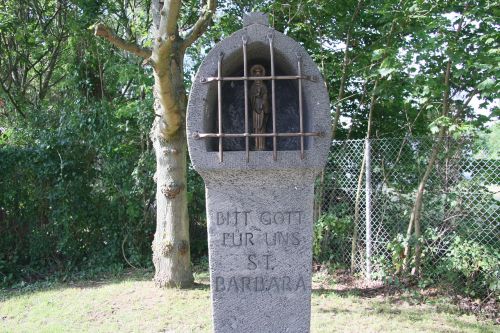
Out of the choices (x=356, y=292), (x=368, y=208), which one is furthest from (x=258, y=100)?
(x=356, y=292)

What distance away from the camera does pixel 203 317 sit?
18.1ft

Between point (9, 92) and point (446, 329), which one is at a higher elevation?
point (9, 92)

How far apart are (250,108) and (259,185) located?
2.04 feet

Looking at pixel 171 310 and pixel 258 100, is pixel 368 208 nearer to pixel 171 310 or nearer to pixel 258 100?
pixel 171 310

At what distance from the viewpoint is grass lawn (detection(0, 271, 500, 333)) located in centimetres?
522

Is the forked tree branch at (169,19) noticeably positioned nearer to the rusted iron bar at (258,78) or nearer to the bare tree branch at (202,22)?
the bare tree branch at (202,22)

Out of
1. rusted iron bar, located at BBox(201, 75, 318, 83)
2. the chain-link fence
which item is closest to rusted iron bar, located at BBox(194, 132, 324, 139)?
rusted iron bar, located at BBox(201, 75, 318, 83)

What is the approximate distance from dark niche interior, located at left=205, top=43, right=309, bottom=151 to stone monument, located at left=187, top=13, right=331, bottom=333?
0.02 meters

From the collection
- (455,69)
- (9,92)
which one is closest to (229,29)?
(455,69)

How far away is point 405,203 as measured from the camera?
6.74 meters

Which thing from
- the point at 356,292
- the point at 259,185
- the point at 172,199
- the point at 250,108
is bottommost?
the point at 356,292

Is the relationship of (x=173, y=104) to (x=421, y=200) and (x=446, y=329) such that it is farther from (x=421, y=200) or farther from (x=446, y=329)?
(x=446, y=329)

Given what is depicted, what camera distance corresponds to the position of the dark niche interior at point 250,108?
3846 mm

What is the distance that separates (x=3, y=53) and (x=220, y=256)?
33.0 ft
